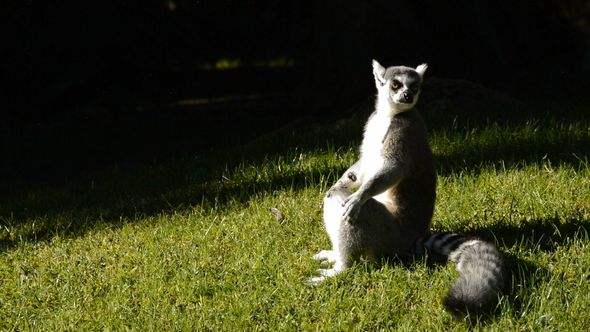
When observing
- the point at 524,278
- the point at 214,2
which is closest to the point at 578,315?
the point at 524,278

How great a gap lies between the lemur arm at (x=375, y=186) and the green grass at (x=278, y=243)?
0.36 metres

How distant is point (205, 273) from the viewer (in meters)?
3.38

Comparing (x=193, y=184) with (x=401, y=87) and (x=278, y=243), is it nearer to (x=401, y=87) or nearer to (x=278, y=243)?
(x=278, y=243)

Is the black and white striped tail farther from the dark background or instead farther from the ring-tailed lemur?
the dark background

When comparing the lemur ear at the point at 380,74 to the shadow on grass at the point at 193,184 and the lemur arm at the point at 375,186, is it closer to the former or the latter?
the lemur arm at the point at 375,186

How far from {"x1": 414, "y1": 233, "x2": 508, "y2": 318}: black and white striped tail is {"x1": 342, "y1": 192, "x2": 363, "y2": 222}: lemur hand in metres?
0.48

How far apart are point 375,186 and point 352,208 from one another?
17 centimetres

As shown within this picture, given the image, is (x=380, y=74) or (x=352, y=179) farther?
(x=352, y=179)

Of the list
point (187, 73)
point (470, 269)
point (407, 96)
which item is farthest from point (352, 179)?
point (187, 73)

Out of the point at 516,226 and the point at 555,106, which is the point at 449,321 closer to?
the point at 516,226

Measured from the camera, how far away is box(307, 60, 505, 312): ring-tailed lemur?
2.97 metres

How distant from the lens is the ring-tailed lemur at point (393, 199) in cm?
297

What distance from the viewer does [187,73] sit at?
11.2 metres

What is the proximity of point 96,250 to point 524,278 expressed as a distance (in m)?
2.60
